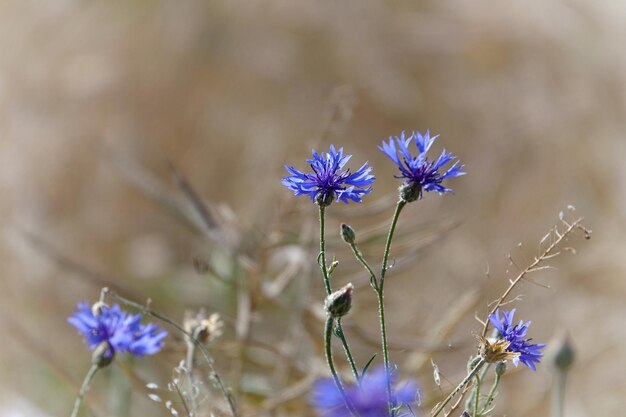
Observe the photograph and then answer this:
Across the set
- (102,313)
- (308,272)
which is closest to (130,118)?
(308,272)

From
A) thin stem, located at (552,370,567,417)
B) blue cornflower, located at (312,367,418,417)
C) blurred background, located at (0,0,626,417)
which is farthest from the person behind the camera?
blurred background, located at (0,0,626,417)

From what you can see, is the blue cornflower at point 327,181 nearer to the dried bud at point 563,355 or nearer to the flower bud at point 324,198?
the flower bud at point 324,198

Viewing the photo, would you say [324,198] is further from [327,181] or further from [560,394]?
[560,394]

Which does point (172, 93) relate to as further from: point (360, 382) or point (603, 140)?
point (360, 382)

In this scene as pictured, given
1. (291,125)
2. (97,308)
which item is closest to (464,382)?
(97,308)

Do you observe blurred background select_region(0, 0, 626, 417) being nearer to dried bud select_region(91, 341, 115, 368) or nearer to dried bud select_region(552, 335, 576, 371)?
dried bud select_region(552, 335, 576, 371)

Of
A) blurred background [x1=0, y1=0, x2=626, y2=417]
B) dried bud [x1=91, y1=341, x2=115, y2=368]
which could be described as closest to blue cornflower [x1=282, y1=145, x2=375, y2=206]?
dried bud [x1=91, y1=341, x2=115, y2=368]

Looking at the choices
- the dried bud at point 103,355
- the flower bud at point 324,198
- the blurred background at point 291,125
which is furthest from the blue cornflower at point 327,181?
the blurred background at point 291,125
